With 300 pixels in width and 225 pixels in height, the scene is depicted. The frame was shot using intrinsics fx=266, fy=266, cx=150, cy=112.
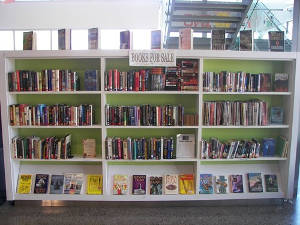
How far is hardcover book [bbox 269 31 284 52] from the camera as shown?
9.35 feet

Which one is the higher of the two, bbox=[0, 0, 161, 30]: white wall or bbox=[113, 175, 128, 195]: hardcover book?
bbox=[0, 0, 161, 30]: white wall

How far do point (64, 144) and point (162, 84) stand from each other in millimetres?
1223

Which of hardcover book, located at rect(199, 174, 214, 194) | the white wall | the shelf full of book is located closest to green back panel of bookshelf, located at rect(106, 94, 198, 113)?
the shelf full of book

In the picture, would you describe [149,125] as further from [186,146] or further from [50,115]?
[50,115]

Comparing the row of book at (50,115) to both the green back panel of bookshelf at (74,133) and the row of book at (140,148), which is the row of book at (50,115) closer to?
Result: the green back panel of bookshelf at (74,133)

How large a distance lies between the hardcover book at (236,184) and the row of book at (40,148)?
1822 mm

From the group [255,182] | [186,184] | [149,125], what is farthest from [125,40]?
[255,182]

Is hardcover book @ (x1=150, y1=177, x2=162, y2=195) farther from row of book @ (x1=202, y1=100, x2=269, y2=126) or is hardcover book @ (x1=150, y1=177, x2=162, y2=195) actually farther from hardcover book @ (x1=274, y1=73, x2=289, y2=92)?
hardcover book @ (x1=274, y1=73, x2=289, y2=92)

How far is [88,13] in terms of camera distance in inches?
262

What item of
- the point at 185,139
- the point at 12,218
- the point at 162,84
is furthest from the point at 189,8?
the point at 12,218

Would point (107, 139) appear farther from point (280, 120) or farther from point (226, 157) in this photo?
point (280, 120)

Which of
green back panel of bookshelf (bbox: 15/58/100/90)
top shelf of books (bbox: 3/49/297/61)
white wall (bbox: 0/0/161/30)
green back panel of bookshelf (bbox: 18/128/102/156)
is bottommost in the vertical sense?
green back panel of bookshelf (bbox: 18/128/102/156)

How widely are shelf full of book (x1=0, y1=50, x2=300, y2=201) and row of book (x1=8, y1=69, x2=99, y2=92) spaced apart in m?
0.01

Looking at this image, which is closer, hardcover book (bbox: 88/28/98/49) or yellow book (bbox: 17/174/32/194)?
hardcover book (bbox: 88/28/98/49)
